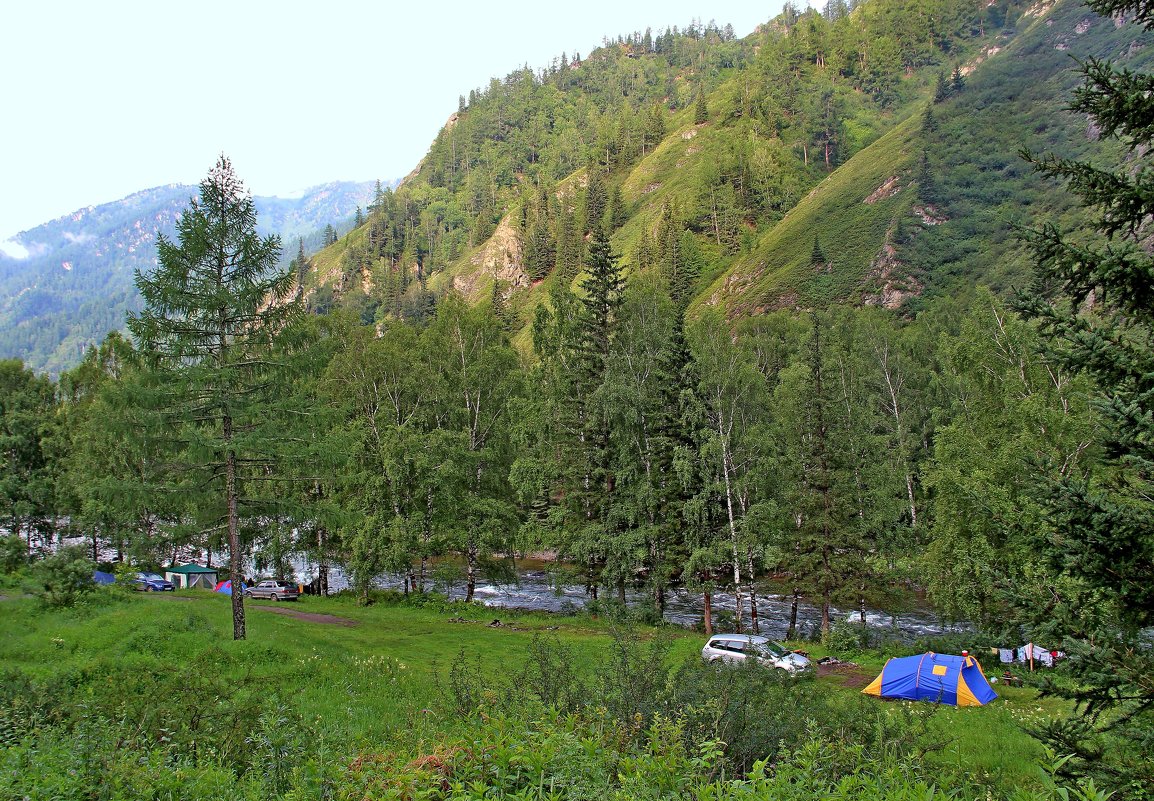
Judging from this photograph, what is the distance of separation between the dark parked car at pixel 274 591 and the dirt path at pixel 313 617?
6.29 meters

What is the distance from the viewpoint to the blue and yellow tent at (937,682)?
18391 millimetres

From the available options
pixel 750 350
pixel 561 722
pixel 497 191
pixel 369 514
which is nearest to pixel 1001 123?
pixel 750 350

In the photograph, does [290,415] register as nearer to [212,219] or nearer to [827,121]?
[212,219]

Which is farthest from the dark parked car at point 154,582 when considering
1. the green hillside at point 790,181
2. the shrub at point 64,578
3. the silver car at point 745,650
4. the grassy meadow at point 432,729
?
the green hillside at point 790,181

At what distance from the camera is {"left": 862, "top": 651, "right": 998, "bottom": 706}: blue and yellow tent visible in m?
18.4

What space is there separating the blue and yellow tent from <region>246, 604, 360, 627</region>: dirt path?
67.0ft

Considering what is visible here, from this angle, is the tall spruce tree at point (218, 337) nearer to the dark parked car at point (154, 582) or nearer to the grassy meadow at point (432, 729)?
the grassy meadow at point (432, 729)

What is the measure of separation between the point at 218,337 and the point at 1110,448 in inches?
868

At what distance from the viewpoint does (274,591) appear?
35438mm

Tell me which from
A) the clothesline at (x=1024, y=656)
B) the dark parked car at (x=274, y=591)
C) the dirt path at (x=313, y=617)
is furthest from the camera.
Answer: the dark parked car at (x=274, y=591)

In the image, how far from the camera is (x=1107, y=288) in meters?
6.49

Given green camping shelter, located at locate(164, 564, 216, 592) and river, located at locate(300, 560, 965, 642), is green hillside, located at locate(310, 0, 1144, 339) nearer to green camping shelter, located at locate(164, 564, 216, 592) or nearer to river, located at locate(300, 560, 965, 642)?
river, located at locate(300, 560, 965, 642)

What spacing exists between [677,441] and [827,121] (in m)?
131

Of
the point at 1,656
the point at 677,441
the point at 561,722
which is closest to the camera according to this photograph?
the point at 561,722
